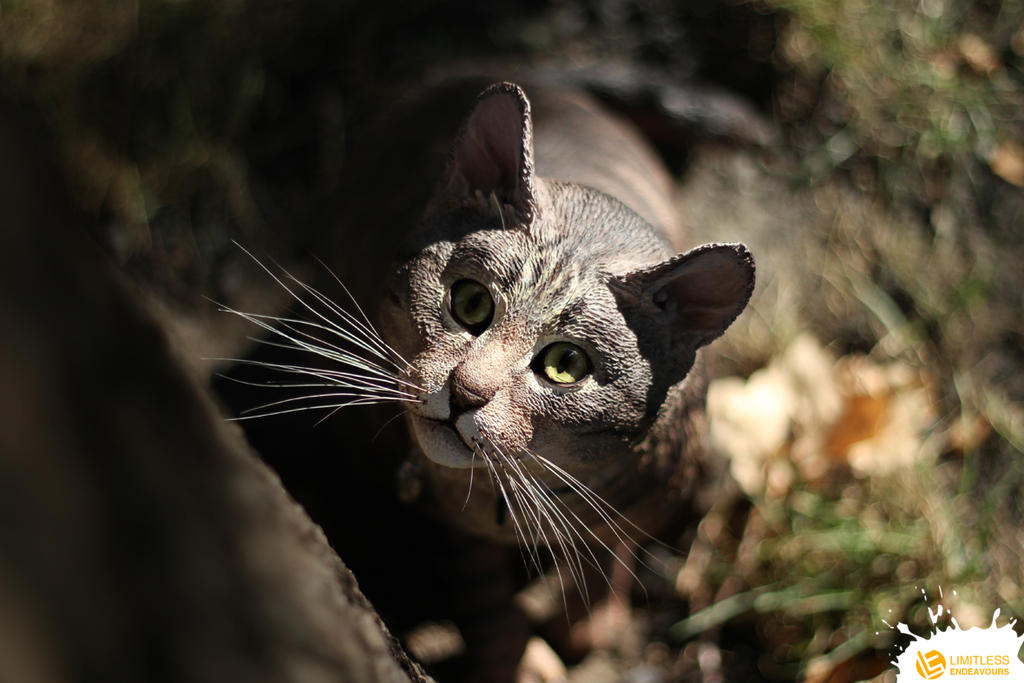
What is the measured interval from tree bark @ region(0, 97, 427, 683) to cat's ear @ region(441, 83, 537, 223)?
778 mm

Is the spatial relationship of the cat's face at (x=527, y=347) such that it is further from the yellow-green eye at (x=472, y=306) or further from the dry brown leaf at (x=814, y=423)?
the dry brown leaf at (x=814, y=423)

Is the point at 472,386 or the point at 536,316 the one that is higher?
the point at 536,316

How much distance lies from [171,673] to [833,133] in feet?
9.81

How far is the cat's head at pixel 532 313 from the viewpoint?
60.8 inches

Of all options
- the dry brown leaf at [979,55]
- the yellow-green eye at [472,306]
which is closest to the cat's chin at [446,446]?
the yellow-green eye at [472,306]

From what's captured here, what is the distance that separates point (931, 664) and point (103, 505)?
2.14 meters

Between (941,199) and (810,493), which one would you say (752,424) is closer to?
(810,493)

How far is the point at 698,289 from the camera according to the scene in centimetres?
163

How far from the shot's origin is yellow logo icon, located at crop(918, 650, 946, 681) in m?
2.19

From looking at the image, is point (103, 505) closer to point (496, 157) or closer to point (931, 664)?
point (496, 157)

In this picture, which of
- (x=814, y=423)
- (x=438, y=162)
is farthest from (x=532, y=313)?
(x=814, y=423)

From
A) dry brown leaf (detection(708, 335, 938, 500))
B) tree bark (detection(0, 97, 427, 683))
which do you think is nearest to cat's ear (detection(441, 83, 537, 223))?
tree bark (detection(0, 97, 427, 683))

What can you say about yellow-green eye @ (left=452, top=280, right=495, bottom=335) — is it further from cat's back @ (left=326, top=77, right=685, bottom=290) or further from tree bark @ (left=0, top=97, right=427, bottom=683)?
tree bark @ (left=0, top=97, right=427, bottom=683)

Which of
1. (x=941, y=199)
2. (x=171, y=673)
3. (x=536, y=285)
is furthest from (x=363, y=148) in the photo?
(x=941, y=199)
